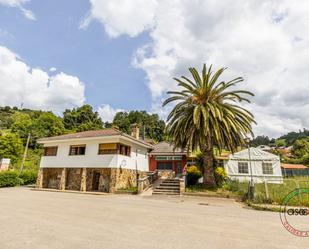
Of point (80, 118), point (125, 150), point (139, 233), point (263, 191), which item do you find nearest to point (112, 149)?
point (125, 150)

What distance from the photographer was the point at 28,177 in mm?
26781

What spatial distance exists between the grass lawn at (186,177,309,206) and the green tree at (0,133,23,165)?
32.6m

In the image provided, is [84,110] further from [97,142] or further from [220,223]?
[220,223]

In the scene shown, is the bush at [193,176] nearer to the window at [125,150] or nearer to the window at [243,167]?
the window at [243,167]

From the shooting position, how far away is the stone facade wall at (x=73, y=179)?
21.4 m

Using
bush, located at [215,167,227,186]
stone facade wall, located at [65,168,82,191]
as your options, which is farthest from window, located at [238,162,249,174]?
stone facade wall, located at [65,168,82,191]

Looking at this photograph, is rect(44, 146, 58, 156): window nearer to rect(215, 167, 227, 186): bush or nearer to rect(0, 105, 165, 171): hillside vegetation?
rect(0, 105, 165, 171): hillside vegetation

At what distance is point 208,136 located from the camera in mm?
16641

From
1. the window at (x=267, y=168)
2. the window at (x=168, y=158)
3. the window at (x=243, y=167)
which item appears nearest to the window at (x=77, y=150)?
the window at (x=168, y=158)

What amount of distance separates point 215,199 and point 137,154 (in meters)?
10.6

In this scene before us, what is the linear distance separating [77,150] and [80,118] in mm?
38896

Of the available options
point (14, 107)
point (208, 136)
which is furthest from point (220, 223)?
point (14, 107)

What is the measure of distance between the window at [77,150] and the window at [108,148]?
2599 mm

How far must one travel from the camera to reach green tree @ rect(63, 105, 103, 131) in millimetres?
57188
